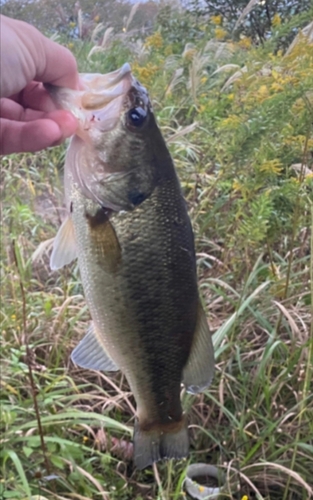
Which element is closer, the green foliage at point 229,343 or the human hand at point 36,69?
the human hand at point 36,69

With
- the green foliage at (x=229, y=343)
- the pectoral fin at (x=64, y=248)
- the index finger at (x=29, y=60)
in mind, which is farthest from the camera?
the green foliage at (x=229, y=343)

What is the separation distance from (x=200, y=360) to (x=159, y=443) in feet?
0.87

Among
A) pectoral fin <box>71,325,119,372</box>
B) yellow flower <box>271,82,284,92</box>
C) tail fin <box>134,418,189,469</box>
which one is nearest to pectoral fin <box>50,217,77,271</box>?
pectoral fin <box>71,325,119,372</box>

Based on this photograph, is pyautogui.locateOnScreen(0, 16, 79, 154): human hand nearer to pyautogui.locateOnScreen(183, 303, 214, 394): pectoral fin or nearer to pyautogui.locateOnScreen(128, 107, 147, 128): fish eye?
pyautogui.locateOnScreen(128, 107, 147, 128): fish eye

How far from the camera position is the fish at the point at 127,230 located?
3.66 ft

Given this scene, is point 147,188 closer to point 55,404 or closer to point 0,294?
point 55,404

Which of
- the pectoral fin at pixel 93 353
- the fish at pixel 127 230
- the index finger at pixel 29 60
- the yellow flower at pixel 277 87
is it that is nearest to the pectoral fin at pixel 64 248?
the fish at pixel 127 230

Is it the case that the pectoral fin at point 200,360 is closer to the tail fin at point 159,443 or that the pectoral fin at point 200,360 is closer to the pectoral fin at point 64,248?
the tail fin at point 159,443

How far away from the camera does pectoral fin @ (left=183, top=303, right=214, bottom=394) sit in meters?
1.22

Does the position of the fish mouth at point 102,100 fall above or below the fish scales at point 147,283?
above

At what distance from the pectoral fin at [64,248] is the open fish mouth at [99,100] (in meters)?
0.20

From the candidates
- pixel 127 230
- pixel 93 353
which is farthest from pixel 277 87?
pixel 93 353

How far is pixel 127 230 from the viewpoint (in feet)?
3.67

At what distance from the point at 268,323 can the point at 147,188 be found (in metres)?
1.20
